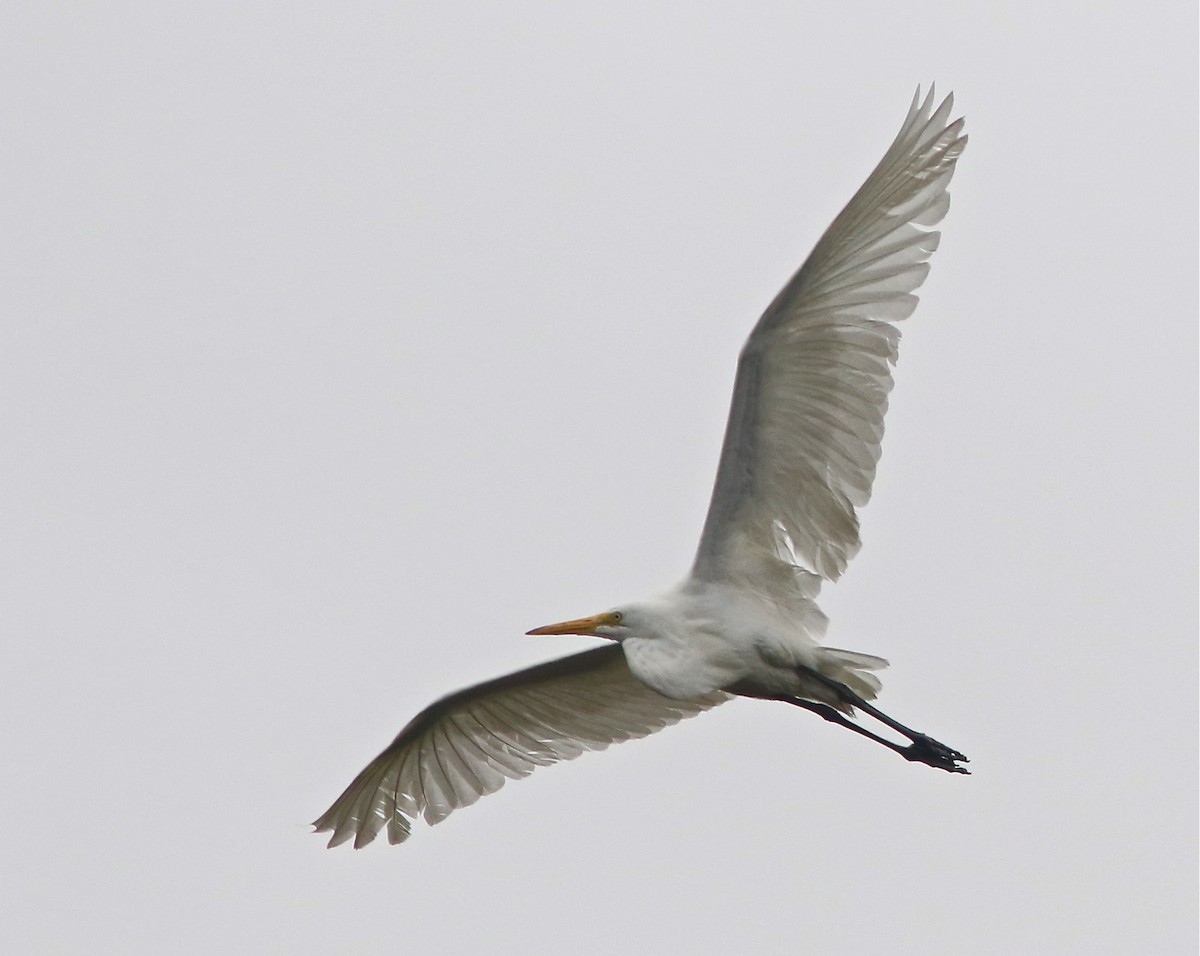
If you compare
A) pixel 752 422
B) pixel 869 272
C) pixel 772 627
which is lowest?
pixel 772 627

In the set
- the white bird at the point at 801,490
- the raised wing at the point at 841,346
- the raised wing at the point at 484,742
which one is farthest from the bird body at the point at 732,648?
the raised wing at the point at 484,742

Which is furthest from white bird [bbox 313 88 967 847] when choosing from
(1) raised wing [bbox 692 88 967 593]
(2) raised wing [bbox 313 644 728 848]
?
(2) raised wing [bbox 313 644 728 848]

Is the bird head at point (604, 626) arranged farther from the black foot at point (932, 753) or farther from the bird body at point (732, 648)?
the black foot at point (932, 753)

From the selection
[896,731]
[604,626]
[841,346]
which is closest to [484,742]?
[604,626]

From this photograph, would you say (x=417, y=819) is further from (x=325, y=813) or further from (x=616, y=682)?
(x=616, y=682)

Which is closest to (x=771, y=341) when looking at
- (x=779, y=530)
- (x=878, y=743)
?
(x=779, y=530)

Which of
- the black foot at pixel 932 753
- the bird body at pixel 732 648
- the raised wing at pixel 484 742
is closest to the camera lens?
the bird body at pixel 732 648

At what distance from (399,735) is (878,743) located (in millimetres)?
2841

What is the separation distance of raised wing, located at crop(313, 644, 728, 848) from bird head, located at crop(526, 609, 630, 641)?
0.86m

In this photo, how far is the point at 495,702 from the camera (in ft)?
34.8

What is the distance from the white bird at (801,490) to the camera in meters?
8.61

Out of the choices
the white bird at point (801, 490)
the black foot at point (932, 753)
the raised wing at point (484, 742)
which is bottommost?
the black foot at point (932, 753)

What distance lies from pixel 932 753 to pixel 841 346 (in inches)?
93.4

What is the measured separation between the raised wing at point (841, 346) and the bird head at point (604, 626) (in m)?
0.80
